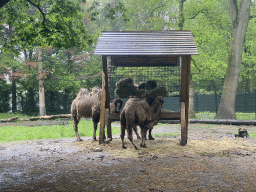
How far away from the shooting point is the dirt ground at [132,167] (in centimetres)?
416

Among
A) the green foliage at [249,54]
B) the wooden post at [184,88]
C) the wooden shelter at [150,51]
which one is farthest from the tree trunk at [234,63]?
the wooden post at [184,88]

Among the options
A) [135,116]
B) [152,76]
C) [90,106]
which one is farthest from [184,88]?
[90,106]

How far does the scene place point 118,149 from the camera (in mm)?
→ 7266

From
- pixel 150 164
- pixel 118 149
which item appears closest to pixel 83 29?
pixel 118 149

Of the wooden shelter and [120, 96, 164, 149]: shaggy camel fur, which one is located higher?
the wooden shelter

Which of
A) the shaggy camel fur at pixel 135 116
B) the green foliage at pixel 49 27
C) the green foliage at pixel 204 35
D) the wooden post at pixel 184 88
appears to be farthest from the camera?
the green foliage at pixel 204 35

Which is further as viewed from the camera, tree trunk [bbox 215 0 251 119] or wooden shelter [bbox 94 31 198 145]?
tree trunk [bbox 215 0 251 119]

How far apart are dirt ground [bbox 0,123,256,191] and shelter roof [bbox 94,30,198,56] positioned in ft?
9.01

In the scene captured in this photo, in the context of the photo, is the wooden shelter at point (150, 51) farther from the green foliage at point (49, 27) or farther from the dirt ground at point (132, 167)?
the green foliage at point (49, 27)

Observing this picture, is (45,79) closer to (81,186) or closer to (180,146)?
(180,146)

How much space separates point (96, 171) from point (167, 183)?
1.51 m

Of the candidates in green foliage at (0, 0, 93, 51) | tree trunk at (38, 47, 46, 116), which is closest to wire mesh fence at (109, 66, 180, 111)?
green foliage at (0, 0, 93, 51)

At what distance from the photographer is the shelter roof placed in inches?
284

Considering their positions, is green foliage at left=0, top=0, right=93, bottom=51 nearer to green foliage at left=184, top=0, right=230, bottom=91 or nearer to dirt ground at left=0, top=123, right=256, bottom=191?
dirt ground at left=0, top=123, right=256, bottom=191
